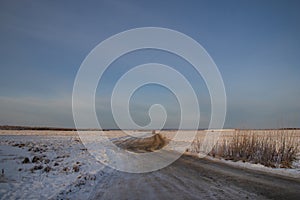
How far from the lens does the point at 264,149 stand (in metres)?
13.5

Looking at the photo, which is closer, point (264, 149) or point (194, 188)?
point (194, 188)

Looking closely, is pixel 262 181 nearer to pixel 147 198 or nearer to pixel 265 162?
pixel 147 198

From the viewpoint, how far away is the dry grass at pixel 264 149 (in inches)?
484

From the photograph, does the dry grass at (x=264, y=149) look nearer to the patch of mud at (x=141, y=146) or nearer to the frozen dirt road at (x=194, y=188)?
the frozen dirt road at (x=194, y=188)

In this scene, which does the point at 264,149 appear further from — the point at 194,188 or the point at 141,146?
the point at 141,146

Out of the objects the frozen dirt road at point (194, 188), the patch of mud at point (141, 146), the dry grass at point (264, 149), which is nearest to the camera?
the frozen dirt road at point (194, 188)

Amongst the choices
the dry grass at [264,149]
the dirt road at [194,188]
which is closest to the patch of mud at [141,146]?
the dry grass at [264,149]

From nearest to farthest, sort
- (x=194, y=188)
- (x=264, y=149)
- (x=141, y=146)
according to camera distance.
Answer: (x=194, y=188) < (x=264, y=149) < (x=141, y=146)

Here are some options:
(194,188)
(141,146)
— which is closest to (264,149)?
(194,188)

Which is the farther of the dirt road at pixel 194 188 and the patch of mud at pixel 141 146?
the patch of mud at pixel 141 146

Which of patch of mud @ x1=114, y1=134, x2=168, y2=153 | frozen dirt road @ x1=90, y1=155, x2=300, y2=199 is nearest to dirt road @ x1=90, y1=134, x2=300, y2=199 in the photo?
frozen dirt road @ x1=90, y1=155, x2=300, y2=199

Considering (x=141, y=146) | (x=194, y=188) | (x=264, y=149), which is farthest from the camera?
(x=141, y=146)

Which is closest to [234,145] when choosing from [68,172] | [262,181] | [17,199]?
[262,181]

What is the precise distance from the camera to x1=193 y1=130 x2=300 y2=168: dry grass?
1228 cm
